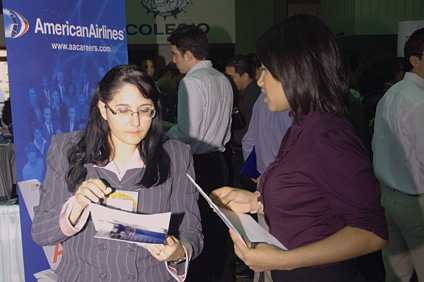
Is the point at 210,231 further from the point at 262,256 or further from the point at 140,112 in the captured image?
the point at 262,256

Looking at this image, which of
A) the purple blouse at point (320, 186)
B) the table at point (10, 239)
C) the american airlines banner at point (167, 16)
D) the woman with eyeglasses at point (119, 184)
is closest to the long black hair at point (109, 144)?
the woman with eyeglasses at point (119, 184)

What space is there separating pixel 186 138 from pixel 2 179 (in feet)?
6.40

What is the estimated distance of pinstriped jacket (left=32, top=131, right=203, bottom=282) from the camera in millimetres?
1543

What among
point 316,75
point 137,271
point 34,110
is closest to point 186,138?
point 34,110

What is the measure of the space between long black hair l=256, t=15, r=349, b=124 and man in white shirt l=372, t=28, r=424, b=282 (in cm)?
134

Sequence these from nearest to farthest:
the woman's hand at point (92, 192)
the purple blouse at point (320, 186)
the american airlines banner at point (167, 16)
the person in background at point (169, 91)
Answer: the purple blouse at point (320, 186), the woman's hand at point (92, 192), the person in background at point (169, 91), the american airlines banner at point (167, 16)

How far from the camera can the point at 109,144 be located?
1719mm

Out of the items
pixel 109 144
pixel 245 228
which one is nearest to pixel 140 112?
pixel 109 144

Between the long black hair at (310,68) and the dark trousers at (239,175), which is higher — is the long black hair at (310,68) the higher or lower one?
the higher one

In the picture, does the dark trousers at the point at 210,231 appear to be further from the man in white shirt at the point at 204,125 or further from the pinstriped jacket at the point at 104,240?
the pinstriped jacket at the point at 104,240

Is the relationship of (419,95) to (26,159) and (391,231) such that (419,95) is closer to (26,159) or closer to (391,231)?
(391,231)

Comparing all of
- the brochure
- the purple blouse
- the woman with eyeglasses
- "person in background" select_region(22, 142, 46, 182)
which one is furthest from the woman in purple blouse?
"person in background" select_region(22, 142, 46, 182)

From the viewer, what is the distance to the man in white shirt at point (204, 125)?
328cm

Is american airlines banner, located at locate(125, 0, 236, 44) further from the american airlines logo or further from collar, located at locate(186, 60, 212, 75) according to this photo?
the american airlines logo
